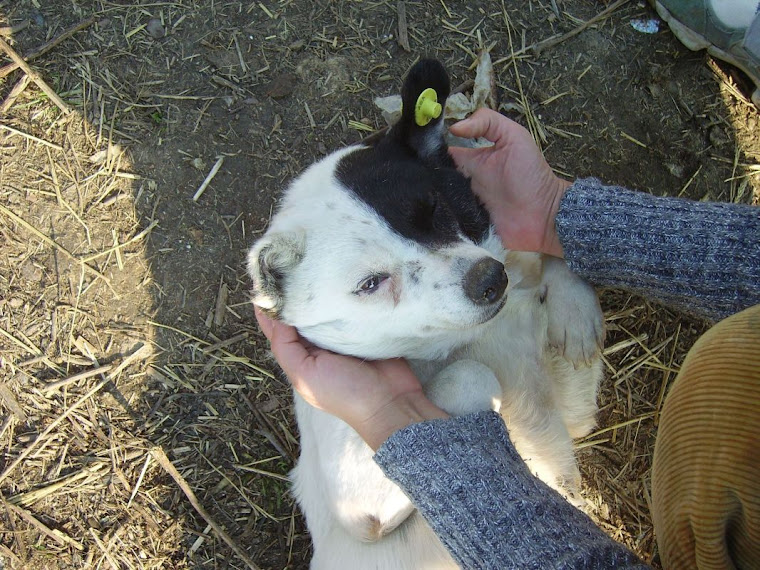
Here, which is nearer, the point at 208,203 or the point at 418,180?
the point at 418,180

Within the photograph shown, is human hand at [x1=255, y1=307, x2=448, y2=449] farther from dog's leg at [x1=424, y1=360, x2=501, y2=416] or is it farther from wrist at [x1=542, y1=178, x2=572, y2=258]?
wrist at [x1=542, y1=178, x2=572, y2=258]

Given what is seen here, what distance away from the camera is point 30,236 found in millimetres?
3467

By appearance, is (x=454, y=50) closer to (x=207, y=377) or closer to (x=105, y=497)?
(x=207, y=377)

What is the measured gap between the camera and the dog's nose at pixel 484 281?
6.82 feet

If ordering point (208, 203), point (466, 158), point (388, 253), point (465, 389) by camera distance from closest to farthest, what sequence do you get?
1. point (388, 253)
2. point (465, 389)
3. point (466, 158)
4. point (208, 203)

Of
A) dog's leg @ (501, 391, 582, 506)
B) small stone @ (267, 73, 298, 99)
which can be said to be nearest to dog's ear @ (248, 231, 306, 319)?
dog's leg @ (501, 391, 582, 506)

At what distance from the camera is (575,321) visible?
7.92 feet

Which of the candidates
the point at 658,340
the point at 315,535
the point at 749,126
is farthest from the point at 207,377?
the point at 749,126

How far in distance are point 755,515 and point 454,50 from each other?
3089mm

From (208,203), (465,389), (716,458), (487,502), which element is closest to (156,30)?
(208,203)

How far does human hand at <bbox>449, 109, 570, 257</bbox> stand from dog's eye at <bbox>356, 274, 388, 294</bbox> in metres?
0.71

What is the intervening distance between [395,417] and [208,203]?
1.97 m

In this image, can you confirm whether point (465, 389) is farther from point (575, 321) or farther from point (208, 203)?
point (208, 203)

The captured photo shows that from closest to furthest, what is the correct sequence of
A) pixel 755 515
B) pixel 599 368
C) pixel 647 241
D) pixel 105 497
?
pixel 755 515
pixel 647 241
pixel 599 368
pixel 105 497
